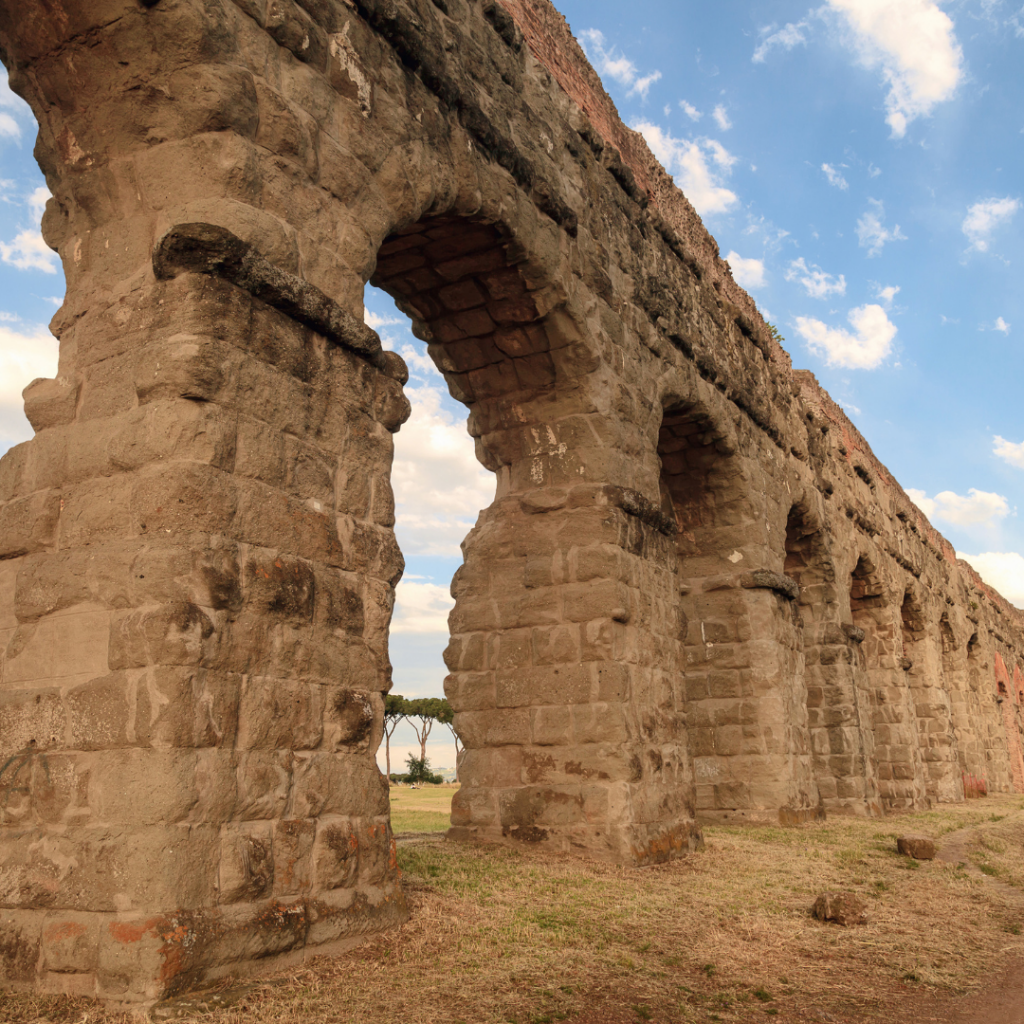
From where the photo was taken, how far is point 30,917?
9.62 feet

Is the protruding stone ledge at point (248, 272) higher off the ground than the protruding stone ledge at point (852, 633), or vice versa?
the protruding stone ledge at point (248, 272)

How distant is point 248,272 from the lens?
11.7 feet

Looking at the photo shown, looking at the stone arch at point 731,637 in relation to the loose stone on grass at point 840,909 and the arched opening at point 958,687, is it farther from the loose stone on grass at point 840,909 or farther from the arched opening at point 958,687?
the arched opening at point 958,687

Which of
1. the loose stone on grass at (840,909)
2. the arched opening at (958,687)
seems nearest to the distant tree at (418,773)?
the arched opening at (958,687)

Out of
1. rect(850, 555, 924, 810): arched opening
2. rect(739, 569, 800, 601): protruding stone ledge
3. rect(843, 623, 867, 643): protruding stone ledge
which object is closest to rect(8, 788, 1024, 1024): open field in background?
rect(739, 569, 800, 601): protruding stone ledge

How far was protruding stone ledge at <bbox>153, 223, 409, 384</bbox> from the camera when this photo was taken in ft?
11.4

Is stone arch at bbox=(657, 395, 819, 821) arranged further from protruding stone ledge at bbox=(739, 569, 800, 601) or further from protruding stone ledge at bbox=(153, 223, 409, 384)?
protruding stone ledge at bbox=(153, 223, 409, 384)

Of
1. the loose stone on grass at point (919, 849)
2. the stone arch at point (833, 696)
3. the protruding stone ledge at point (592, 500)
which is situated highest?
the protruding stone ledge at point (592, 500)

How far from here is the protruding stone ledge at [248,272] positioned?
3.48 m

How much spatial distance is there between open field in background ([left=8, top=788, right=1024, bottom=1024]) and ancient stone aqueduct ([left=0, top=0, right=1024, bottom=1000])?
0.96 feet

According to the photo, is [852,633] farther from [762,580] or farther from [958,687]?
A: [958,687]

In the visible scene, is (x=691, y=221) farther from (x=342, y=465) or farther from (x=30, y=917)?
(x=30, y=917)

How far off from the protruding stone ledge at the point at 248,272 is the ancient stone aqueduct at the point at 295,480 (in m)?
0.01

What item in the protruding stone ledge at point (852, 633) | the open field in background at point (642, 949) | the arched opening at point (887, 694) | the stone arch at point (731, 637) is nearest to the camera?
the open field in background at point (642, 949)
